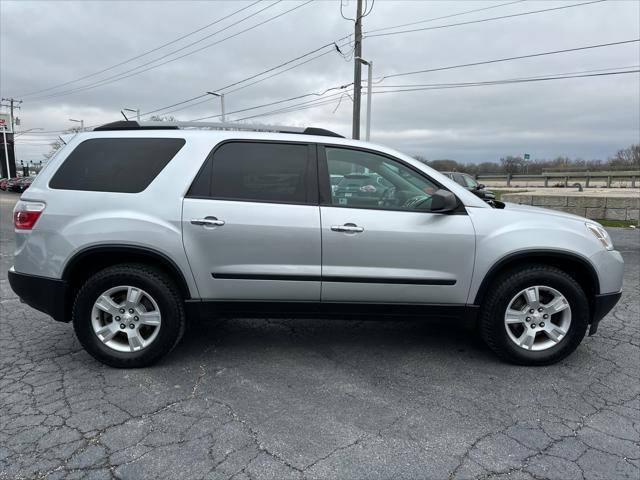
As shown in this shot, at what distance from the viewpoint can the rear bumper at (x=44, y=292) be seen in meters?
3.42

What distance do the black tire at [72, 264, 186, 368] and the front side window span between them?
1452 millimetres

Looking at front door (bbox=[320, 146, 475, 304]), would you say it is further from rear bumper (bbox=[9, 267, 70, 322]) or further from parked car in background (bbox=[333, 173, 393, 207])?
rear bumper (bbox=[9, 267, 70, 322])

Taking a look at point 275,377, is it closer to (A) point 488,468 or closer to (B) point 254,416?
(B) point 254,416

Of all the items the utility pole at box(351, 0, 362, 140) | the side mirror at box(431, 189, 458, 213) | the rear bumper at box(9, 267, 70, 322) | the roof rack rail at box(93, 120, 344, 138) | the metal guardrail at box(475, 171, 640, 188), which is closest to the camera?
the side mirror at box(431, 189, 458, 213)

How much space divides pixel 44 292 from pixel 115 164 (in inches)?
44.4

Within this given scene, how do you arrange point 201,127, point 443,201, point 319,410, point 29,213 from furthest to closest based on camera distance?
point 201,127 < point 29,213 < point 443,201 < point 319,410

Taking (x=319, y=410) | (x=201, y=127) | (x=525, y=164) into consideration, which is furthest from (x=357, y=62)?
(x=525, y=164)

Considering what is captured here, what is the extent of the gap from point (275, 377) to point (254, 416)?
551 mm

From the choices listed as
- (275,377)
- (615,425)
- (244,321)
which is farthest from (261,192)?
(615,425)

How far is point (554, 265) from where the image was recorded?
3.60 meters

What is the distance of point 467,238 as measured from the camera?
3393 mm

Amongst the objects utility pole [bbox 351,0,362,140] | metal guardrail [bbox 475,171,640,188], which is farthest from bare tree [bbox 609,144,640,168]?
utility pole [bbox 351,0,362,140]

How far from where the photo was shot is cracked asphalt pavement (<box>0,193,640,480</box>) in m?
2.40

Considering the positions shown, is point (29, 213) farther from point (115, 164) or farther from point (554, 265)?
point (554, 265)
